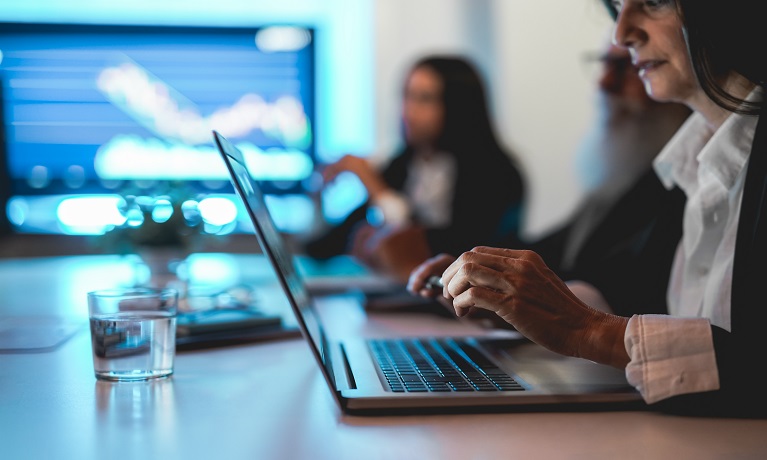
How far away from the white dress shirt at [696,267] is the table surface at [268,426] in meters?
0.04

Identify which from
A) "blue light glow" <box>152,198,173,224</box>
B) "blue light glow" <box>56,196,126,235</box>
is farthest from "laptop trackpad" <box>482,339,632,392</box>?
"blue light glow" <box>56,196,126,235</box>

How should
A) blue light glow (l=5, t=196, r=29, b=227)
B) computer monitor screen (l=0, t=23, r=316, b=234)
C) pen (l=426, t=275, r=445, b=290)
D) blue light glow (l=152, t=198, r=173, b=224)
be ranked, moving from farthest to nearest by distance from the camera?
computer monitor screen (l=0, t=23, r=316, b=234) → blue light glow (l=5, t=196, r=29, b=227) → blue light glow (l=152, t=198, r=173, b=224) → pen (l=426, t=275, r=445, b=290)

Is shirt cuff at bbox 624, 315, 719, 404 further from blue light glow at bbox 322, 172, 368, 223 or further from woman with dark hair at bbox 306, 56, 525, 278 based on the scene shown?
blue light glow at bbox 322, 172, 368, 223

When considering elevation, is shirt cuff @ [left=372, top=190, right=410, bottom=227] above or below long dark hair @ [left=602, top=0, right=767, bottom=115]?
below

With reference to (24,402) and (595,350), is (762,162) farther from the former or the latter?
(24,402)

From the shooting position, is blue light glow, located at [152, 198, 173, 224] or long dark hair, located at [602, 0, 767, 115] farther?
blue light glow, located at [152, 198, 173, 224]

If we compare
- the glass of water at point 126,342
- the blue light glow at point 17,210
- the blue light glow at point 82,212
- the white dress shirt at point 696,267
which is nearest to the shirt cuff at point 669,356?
the white dress shirt at point 696,267

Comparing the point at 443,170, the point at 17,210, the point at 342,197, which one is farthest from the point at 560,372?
the point at 17,210

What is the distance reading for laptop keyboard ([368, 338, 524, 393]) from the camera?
0.79 meters

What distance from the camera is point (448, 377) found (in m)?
0.83

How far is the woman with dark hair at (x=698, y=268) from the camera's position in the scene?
0.76 meters

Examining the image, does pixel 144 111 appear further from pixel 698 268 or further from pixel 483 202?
pixel 698 268

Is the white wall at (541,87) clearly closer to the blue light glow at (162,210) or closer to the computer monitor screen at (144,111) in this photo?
the computer monitor screen at (144,111)

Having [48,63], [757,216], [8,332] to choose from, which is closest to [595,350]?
[757,216]
